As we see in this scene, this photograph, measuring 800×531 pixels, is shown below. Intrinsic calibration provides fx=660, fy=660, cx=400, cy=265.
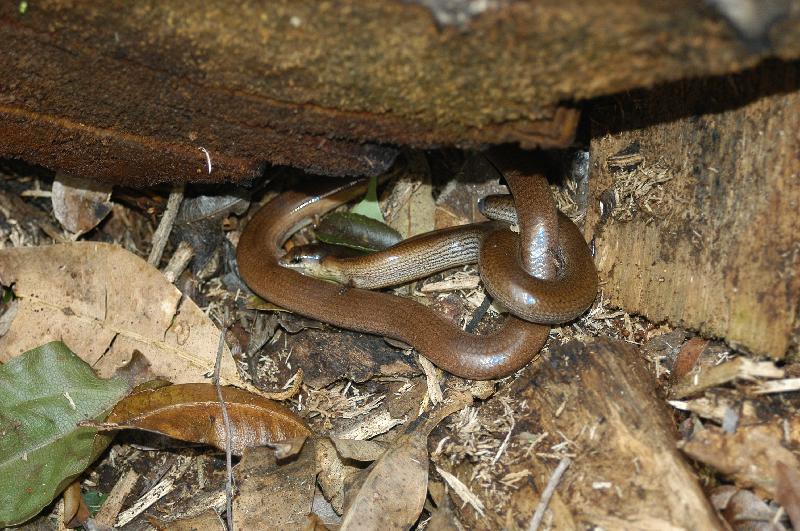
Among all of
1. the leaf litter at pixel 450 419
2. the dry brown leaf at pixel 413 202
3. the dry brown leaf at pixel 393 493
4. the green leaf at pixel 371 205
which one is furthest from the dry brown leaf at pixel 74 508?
the dry brown leaf at pixel 413 202

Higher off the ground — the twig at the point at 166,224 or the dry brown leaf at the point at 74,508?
the twig at the point at 166,224

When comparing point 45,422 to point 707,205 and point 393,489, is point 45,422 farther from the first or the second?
point 707,205

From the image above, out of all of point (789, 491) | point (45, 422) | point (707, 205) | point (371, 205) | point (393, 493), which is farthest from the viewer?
point (371, 205)

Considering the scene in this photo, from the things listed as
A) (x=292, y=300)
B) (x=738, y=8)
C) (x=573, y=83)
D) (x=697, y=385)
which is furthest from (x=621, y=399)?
(x=292, y=300)

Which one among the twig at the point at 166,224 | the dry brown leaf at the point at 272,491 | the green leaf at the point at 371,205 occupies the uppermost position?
the green leaf at the point at 371,205

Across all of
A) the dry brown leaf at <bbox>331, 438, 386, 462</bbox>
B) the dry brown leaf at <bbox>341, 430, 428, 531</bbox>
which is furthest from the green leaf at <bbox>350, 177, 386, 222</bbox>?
the dry brown leaf at <bbox>341, 430, 428, 531</bbox>

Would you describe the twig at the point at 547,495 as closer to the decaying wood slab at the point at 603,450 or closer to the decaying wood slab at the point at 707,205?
the decaying wood slab at the point at 603,450

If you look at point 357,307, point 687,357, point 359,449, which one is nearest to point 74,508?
point 359,449
